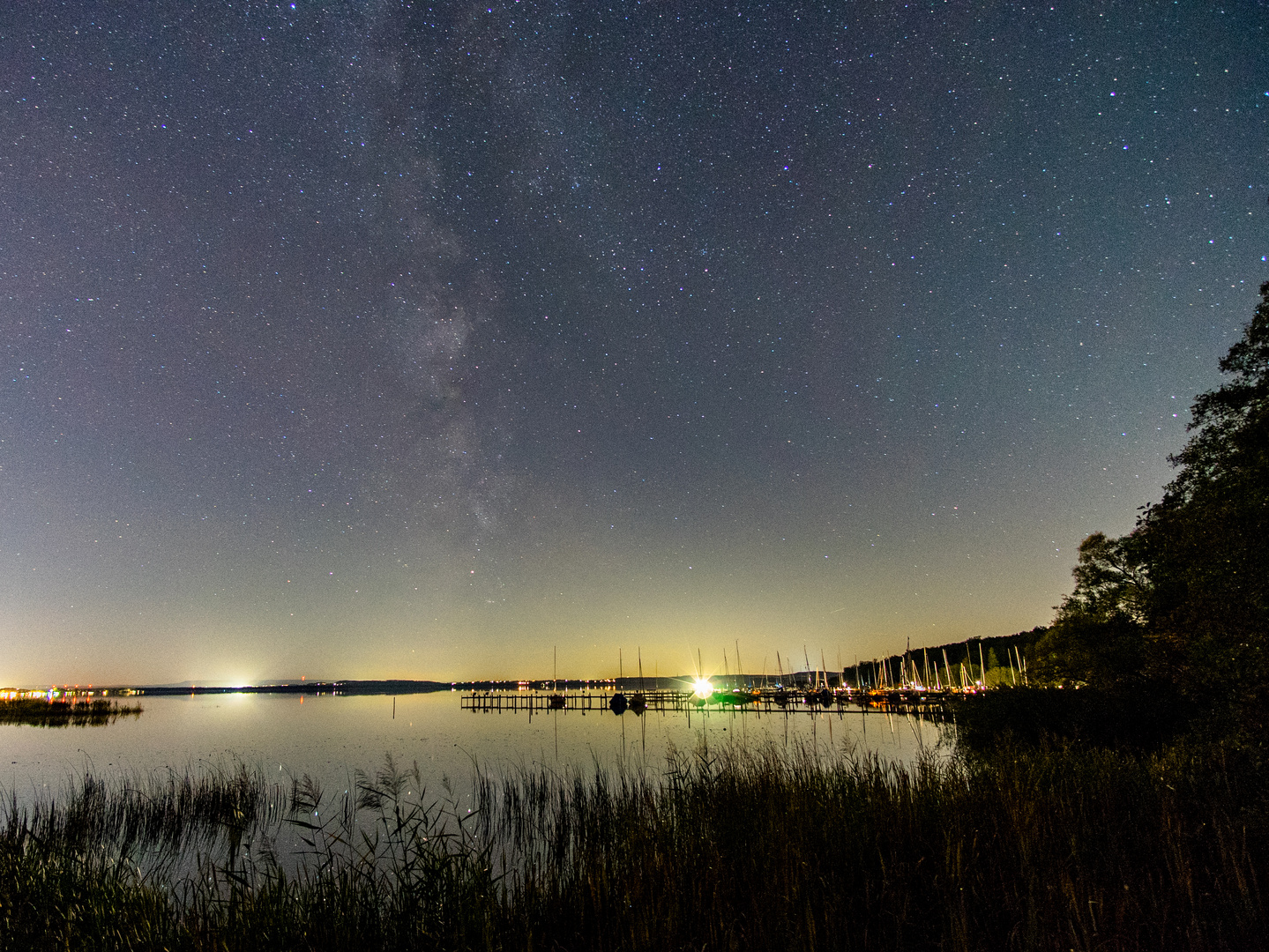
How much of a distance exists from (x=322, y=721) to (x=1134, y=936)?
85.4 metres

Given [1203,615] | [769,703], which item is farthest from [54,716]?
[769,703]

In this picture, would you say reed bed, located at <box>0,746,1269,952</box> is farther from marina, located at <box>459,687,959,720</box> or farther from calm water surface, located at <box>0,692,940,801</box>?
marina, located at <box>459,687,959,720</box>

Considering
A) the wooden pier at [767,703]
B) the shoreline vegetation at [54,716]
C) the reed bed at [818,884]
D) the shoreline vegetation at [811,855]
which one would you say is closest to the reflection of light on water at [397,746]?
the shoreline vegetation at [54,716]

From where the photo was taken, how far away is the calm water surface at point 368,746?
3027 cm

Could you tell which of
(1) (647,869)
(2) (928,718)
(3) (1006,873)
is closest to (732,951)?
(1) (647,869)

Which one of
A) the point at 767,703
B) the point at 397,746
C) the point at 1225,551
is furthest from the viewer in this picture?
the point at 767,703

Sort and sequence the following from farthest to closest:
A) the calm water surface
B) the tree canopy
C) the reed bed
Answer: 1. the calm water surface
2. the tree canopy
3. the reed bed

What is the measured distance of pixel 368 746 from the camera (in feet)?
151

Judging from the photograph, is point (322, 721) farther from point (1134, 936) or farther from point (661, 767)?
point (1134, 936)

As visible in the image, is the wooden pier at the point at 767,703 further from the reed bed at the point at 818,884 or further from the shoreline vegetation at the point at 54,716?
the reed bed at the point at 818,884

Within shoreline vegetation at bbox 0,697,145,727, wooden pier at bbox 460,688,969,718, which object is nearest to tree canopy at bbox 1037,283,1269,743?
wooden pier at bbox 460,688,969,718

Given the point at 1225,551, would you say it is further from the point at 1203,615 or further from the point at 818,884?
the point at 818,884

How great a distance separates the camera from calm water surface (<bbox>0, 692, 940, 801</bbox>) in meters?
30.3

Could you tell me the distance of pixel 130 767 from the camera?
3161 cm
